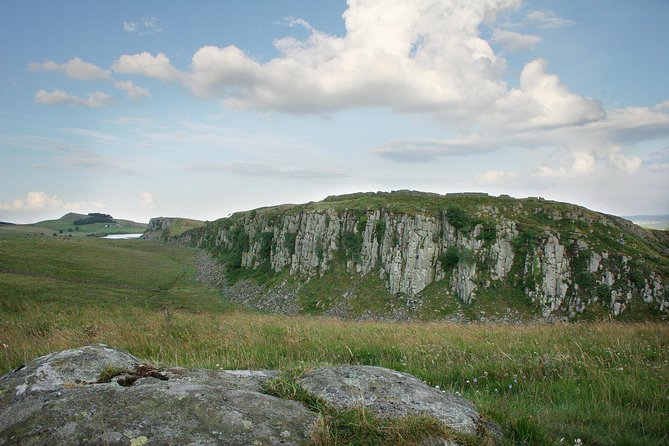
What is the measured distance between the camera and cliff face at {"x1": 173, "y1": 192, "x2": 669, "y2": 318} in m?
46.1

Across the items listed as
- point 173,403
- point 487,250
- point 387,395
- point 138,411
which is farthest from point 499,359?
point 487,250

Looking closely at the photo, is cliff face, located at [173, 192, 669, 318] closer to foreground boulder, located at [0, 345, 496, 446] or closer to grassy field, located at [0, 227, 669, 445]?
grassy field, located at [0, 227, 669, 445]

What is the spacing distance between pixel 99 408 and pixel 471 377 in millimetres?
6562

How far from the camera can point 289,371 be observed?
5758 mm

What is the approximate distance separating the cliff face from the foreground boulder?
48.1 metres

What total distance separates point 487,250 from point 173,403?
5381 cm

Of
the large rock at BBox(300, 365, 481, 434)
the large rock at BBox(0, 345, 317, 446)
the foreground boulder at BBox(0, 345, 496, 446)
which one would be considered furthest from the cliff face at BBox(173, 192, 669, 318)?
the large rock at BBox(0, 345, 317, 446)

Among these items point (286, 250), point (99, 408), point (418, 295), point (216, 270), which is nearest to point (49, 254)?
point (216, 270)

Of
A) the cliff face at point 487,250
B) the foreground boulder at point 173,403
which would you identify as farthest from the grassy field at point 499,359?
the cliff face at point 487,250

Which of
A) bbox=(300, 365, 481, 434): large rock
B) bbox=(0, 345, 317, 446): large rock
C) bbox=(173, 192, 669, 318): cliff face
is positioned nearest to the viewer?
bbox=(0, 345, 317, 446): large rock

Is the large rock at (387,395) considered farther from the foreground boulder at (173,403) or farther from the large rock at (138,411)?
the large rock at (138,411)

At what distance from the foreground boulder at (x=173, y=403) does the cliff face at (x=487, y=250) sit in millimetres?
48093

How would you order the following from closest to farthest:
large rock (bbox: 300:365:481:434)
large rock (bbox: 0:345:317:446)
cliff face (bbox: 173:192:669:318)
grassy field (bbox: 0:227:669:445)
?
large rock (bbox: 0:345:317:446), large rock (bbox: 300:365:481:434), grassy field (bbox: 0:227:669:445), cliff face (bbox: 173:192:669:318)

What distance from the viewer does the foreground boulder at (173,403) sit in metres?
3.54
